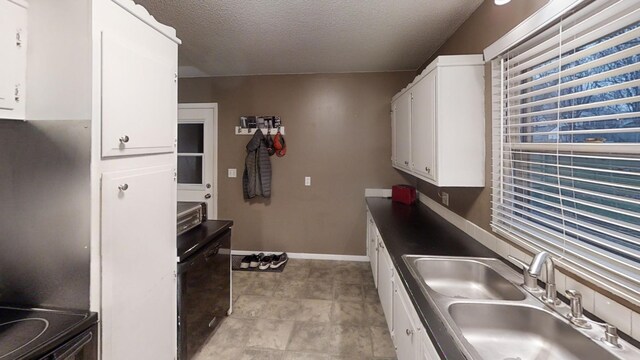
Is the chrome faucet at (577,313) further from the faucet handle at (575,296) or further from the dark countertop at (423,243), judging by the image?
the dark countertop at (423,243)

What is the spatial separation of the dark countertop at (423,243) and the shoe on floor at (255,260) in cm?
165

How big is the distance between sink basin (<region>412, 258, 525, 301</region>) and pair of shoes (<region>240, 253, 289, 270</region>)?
2471 millimetres

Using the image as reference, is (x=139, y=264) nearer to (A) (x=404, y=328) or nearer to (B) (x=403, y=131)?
(A) (x=404, y=328)

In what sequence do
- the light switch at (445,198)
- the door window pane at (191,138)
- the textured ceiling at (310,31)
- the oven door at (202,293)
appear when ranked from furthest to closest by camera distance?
the door window pane at (191,138) → the light switch at (445,198) → the textured ceiling at (310,31) → the oven door at (202,293)

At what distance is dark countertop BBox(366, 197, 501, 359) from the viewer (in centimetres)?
107

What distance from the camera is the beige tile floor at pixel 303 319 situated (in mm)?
2295

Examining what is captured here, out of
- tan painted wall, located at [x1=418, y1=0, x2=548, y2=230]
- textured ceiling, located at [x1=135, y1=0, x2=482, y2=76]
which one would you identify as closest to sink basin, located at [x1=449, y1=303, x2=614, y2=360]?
tan painted wall, located at [x1=418, y1=0, x2=548, y2=230]

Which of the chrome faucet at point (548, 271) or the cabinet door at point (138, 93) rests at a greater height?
the cabinet door at point (138, 93)

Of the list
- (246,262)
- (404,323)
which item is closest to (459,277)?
(404,323)

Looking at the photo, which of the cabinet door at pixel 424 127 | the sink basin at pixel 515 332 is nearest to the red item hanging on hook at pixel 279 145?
the cabinet door at pixel 424 127

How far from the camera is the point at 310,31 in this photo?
2.73 metres

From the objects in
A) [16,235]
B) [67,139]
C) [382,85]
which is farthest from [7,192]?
[382,85]

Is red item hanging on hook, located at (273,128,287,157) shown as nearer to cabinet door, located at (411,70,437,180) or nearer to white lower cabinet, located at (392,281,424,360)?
cabinet door, located at (411,70,437,180)

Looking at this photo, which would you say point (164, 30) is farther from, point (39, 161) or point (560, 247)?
point (560, 247)
